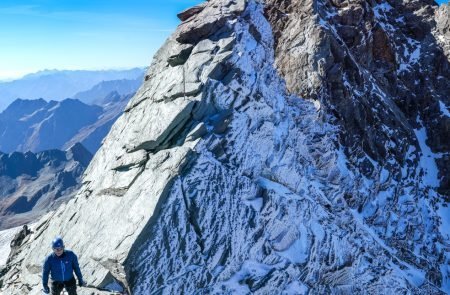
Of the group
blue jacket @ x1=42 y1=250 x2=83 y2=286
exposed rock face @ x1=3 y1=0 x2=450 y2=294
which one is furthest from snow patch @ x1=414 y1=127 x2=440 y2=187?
blue jacket @ x1=42 y1=250 x2=83 y2=286

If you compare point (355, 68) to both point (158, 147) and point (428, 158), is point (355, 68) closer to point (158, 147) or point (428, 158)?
point (428, 158)

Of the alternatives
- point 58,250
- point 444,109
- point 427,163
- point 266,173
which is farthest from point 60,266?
point 444,109

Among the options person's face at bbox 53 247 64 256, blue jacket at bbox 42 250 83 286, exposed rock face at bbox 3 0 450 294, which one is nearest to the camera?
person's face at bbox 53 247 64 256

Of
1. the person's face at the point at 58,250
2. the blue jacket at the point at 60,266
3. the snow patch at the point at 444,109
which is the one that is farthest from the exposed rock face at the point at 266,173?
the person's face at the point at 58,250

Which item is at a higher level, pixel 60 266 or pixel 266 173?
pixel 60 266

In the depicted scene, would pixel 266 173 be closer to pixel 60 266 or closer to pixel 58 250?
pixel 60 266

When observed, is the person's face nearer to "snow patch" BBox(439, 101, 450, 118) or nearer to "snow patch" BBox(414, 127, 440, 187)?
"snow patch" BBox(414, 127, 440, 187)

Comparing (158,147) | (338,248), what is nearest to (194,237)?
(158,147)
